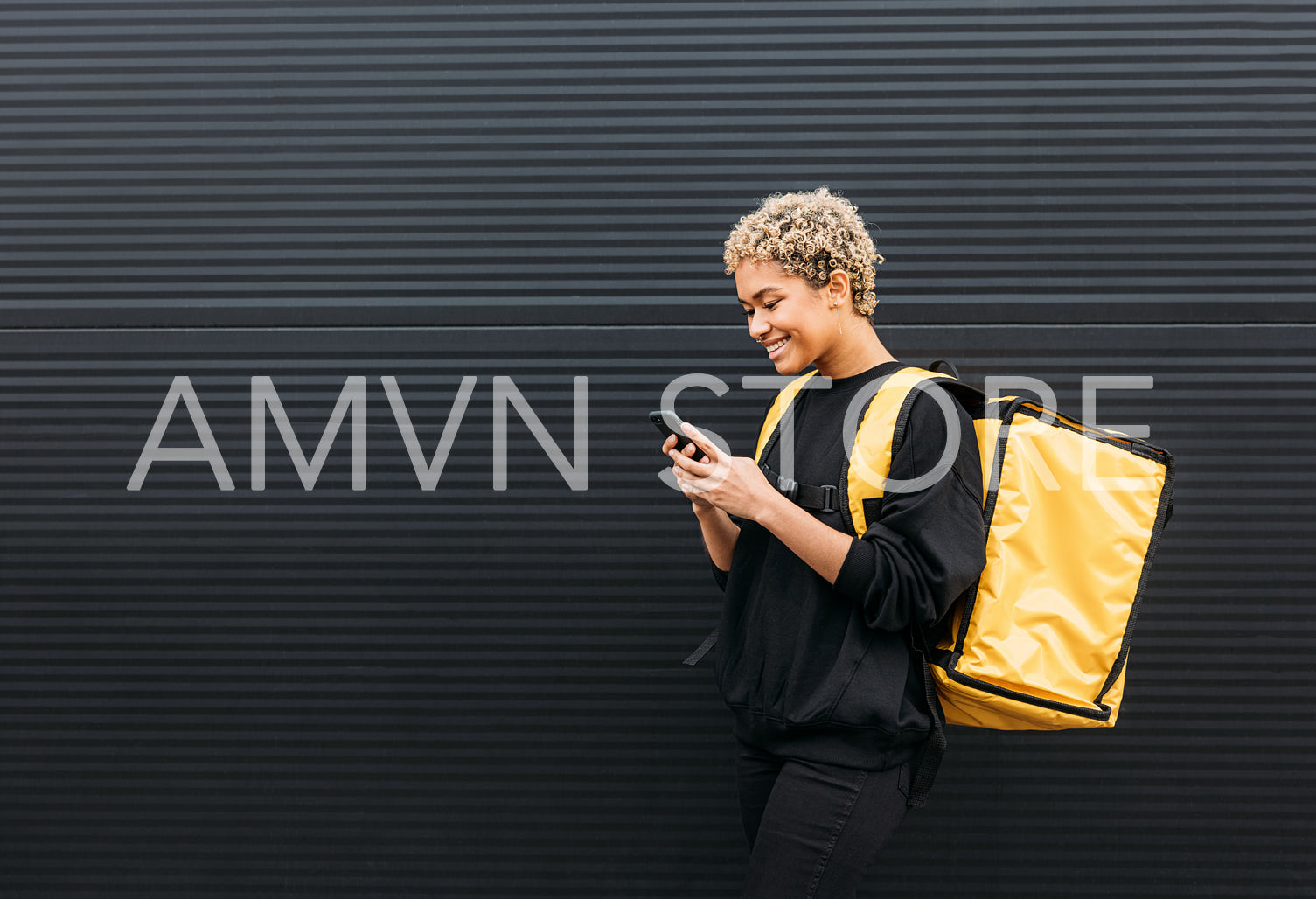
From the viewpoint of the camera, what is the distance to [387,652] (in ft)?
7.38

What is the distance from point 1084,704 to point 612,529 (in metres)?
1.19

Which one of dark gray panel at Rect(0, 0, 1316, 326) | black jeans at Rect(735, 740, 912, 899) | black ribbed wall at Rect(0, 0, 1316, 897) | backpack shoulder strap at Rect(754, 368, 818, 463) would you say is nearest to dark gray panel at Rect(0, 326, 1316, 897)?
black ribbed wall at Rect(0, 0, 1316, 897)

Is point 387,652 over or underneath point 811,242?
underneath

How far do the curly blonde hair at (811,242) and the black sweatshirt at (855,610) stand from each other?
0.59 feet

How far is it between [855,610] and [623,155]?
141 centimetres

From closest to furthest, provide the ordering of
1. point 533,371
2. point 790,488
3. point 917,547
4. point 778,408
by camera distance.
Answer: point 917,547, point 790,488, point 778,408, point 533,371

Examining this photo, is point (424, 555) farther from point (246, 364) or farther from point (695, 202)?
point (695, 202)

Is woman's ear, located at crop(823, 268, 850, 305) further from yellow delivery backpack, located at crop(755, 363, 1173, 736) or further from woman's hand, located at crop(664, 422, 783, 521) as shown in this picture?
woman's hand, located at crop(664, 422, 783, 521)

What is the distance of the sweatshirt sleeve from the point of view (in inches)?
52.7

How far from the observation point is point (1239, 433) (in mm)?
2178

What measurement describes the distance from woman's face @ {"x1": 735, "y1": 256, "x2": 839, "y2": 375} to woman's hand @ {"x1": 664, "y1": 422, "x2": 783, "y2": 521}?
0.20 metres

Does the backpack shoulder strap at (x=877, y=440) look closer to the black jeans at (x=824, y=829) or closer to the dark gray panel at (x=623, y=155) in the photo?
the black jeans at (x=824, y=829)

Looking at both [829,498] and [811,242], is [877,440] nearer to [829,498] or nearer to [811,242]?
[829,498]

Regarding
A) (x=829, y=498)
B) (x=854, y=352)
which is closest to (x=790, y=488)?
(x=829, y=498)
